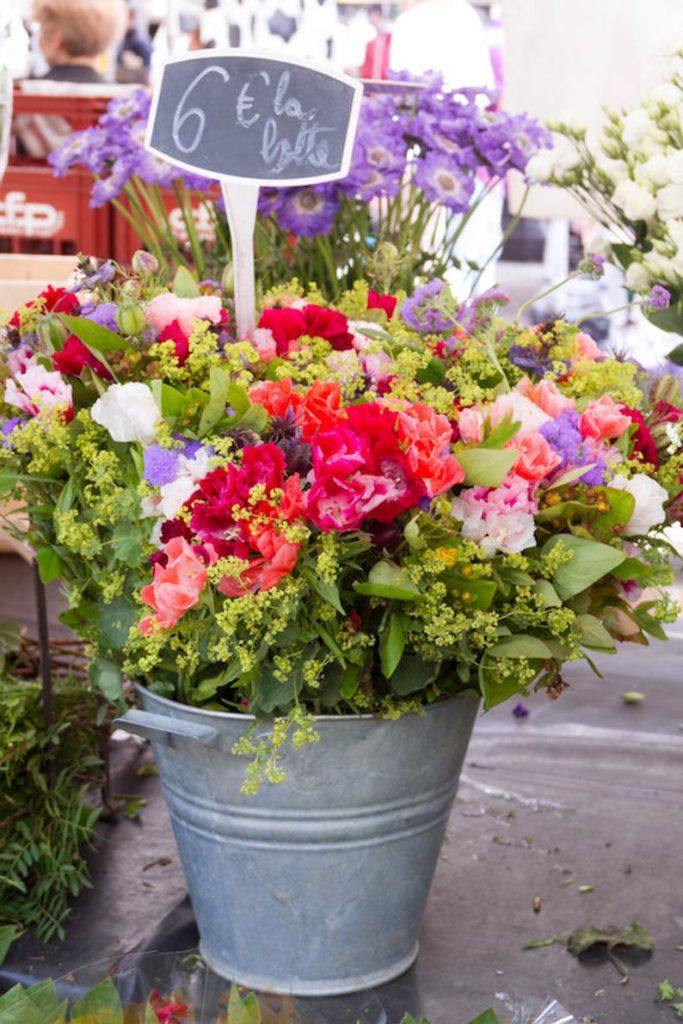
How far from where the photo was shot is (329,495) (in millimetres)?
1163

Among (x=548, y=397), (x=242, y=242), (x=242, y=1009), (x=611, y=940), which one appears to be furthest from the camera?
(x=611, y=940)

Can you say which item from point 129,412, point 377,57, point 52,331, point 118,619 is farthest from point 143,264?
point 377,57

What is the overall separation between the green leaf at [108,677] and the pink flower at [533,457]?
0.52m

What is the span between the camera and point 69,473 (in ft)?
4.48

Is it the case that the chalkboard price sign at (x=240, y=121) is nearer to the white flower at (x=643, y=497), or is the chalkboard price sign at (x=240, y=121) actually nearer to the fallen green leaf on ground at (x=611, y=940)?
the white flower at (x=643, y=497)

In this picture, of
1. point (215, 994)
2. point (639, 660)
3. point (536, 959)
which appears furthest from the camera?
point (639, 660)

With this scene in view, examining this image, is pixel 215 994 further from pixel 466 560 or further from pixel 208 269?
pixel 208 269

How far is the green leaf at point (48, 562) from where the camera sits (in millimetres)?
1425

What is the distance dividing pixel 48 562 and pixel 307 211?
0.73 meters

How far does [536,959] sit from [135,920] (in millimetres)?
505

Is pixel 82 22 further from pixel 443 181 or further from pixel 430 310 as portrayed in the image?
pixel 430 310

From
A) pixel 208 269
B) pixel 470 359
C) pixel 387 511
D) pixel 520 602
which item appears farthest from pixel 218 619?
pixel 208 269

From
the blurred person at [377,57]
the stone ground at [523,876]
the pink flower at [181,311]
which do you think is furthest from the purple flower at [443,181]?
the blurred person at [377,57]

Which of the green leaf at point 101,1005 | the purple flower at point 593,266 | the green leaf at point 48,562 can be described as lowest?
the green leaf at point 48,562
